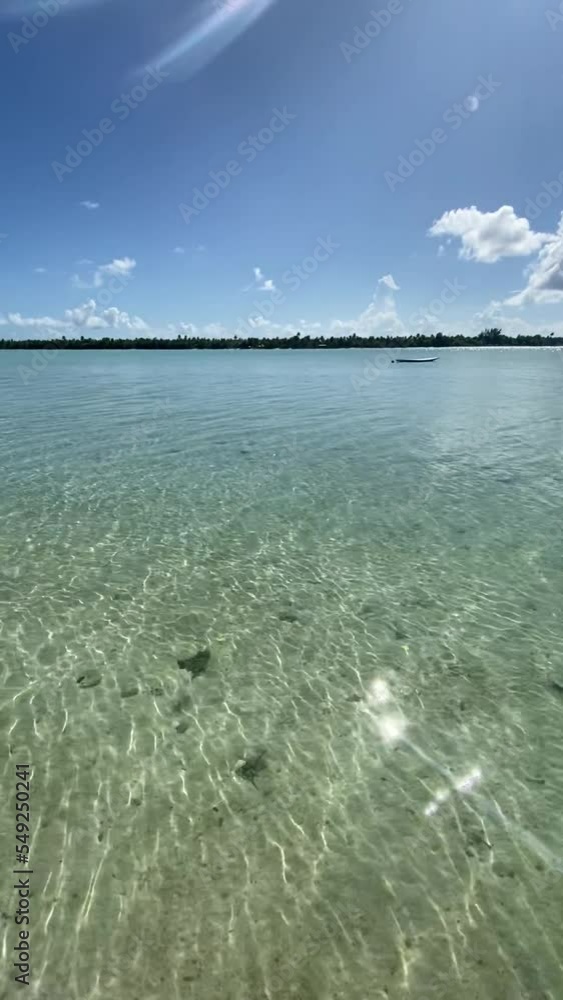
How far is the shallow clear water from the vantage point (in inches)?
153

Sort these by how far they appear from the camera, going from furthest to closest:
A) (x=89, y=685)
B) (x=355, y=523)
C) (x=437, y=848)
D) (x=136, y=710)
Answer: (x=355, y=523) → (x=89, y=685) → (x=136, y=710) → (x=437, y=848)

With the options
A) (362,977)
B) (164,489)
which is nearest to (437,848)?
(362,977)

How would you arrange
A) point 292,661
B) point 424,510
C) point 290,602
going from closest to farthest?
point 292,661
point 290,602
point 424,510

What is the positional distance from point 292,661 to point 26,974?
4451 mm

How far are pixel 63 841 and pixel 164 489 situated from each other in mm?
11413

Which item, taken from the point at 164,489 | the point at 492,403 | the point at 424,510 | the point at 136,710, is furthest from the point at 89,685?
the point at 492,403

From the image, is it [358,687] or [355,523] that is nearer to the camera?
[358,687]

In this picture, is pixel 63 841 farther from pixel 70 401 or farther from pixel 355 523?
pixel 70 401

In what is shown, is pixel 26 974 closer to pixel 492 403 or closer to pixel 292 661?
pixel 292 661

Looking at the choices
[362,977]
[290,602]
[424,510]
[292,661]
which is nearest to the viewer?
[362,977]

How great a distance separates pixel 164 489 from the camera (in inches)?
604

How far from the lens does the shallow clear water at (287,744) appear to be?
3893 mm

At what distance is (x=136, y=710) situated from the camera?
6.37 m

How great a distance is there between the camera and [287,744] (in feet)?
19.2
